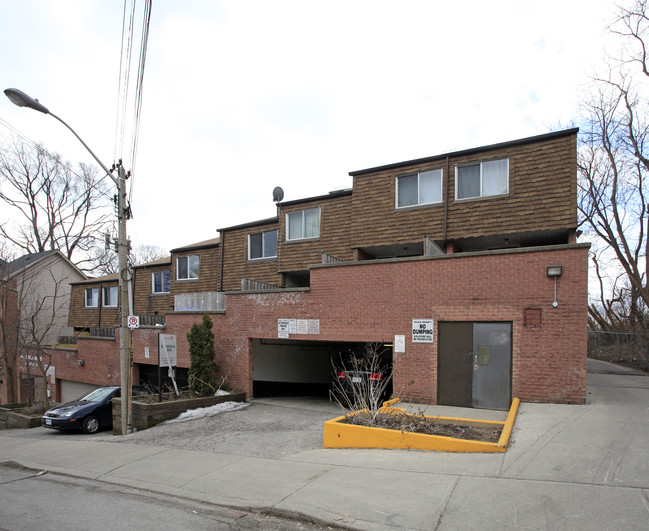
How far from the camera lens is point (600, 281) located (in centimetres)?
3575

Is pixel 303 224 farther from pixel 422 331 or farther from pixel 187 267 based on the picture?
pixel 187 267

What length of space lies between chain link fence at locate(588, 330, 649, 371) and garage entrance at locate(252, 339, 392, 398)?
13.0m

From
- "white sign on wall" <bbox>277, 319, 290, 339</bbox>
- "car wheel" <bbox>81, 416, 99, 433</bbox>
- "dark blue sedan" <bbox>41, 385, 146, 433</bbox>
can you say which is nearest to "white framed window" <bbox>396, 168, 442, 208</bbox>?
"white sign on wall" <bbox>277, 319, 290, 339</bbox>

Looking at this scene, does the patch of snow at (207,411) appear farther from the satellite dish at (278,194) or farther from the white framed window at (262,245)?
the satellite dish at (278,194)

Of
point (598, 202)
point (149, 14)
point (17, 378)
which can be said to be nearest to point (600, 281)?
point (598, 202)

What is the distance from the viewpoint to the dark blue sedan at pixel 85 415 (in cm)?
1385

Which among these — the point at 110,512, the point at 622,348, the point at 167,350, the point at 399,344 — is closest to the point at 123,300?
the point at 167,350

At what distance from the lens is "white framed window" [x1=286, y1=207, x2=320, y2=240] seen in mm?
16359

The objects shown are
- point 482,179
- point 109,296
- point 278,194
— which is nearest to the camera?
point 482,179

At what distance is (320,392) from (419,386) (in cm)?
836

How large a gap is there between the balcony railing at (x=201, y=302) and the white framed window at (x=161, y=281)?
5.52m

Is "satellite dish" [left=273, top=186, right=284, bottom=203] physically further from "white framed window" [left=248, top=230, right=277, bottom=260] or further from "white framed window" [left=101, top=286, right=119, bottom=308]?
"white framed window" [left=101, top=286, right=119, bottom=308]

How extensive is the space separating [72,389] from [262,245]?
14966mm

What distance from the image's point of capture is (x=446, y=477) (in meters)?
5.90
